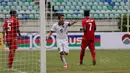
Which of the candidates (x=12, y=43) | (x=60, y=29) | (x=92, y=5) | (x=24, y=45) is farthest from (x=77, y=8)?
(x=12, y=43)

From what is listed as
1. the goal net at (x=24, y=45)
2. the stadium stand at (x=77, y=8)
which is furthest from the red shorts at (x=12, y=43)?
the stadium stand at (x=77, y=8)

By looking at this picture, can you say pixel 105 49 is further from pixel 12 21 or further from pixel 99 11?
pixel 12 21

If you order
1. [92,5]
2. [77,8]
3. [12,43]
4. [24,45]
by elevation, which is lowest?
[24,45]

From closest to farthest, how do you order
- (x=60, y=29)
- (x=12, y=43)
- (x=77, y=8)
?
(x=12, y=43) → (x=60, y=29) → (x=77, y=8)

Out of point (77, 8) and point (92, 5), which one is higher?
point (92, 5)

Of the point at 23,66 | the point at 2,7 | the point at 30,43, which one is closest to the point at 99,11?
the point at 2,7

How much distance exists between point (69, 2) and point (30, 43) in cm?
1041

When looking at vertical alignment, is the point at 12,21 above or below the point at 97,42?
above

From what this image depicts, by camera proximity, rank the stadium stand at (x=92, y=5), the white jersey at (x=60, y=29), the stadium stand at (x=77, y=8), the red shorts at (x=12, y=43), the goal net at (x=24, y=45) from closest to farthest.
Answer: the goal net at (x=24, y=45) < the red shorts at (x=12, y=43) < the white jersey at (x=60, y=29) < the stadium stand at (x=77, y=8) < the stadium stand at (x=92, y=5)

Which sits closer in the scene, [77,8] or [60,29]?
[60,29]

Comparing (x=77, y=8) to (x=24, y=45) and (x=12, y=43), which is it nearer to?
(x=24, y=45)

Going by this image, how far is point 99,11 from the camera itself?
29.2 m

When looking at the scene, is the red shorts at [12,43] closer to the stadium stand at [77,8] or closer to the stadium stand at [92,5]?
the stadium stand at [77,8]

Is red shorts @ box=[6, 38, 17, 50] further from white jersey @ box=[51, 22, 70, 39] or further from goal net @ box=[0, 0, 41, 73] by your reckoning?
white jersey @ box=[51, 22, 70, 39]
